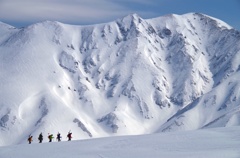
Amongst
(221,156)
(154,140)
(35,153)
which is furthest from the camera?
(154,140)

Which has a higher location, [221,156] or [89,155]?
[89,155]

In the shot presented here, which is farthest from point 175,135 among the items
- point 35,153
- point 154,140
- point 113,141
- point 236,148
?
point 35,153

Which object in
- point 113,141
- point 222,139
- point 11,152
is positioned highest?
point 11,152

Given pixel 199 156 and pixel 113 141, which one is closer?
pixel 199 156

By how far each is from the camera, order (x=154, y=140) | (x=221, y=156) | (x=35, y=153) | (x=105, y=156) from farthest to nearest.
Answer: (x=154, y=140)
(x=35, y=153)
(x=105, y=156)
(x=221, y=156)

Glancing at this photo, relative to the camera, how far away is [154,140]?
48062 mm

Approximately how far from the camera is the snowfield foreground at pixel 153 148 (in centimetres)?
3822

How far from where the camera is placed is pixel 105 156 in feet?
128

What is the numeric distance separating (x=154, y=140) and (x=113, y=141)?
449cm

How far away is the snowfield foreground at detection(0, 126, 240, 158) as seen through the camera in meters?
38.2

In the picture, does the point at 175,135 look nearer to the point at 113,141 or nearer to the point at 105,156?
the point at 113,141

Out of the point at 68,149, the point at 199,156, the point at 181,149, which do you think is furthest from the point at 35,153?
the point at 199,156

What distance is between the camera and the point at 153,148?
140ft

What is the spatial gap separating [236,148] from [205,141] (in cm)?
611
